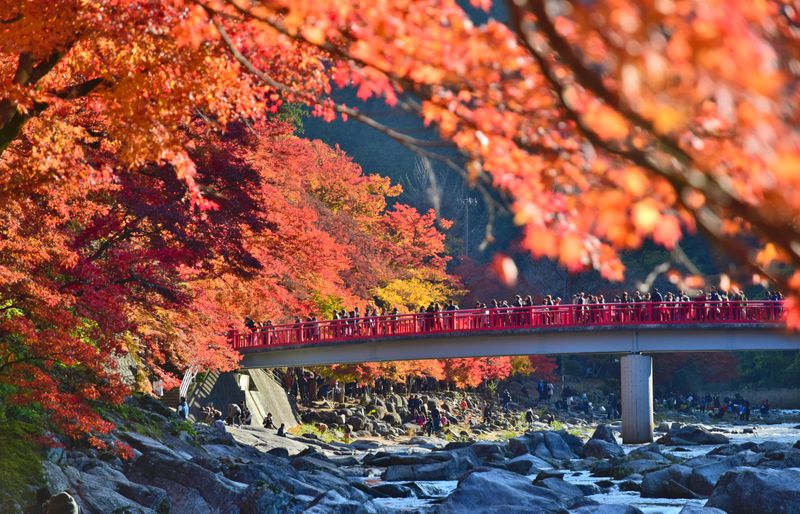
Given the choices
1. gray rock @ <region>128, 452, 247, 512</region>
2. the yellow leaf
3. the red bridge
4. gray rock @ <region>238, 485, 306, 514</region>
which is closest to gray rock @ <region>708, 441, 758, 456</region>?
the red bridge

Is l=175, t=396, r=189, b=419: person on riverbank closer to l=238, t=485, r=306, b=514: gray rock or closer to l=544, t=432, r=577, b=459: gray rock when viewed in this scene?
l=544, t=432, r=577, b=459: gray rock

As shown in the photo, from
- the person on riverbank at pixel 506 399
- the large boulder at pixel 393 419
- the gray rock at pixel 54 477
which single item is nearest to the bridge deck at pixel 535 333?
the large boulder at pixel 393 419

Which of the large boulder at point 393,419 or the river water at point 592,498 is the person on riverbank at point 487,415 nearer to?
the large boulder at point 393,419

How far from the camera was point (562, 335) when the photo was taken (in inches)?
1416

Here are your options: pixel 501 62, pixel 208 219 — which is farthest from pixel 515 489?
pixel 501 62

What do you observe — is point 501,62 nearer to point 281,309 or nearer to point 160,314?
point 160,314

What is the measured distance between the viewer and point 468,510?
15.5 metres

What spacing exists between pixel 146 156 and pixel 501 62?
16.7ft

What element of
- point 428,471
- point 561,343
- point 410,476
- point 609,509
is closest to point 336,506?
point 609,509

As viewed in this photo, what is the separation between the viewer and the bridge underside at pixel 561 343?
35.4 metres

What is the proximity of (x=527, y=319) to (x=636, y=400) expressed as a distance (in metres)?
4.87

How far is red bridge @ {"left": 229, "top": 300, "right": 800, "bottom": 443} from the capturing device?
35094mm

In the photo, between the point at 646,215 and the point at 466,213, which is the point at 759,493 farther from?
the point at 466,213

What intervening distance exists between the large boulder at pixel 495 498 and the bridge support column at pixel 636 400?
18824mm
